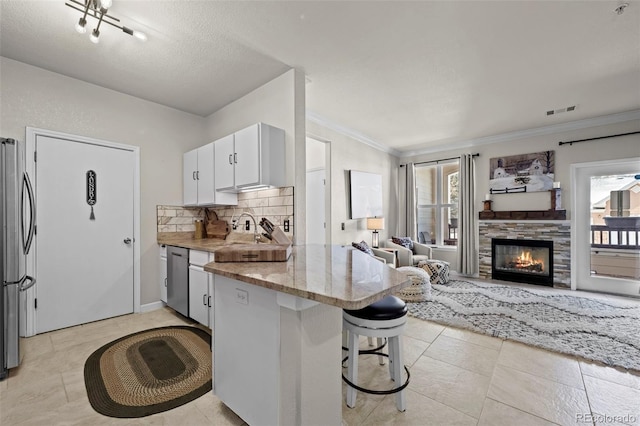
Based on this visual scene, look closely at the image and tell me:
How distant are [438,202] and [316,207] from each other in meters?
2.91

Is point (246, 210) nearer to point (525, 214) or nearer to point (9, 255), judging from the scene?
point (9, 255)

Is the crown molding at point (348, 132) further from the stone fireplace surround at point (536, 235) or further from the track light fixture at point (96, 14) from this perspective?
the stone fireplace surround at point (536, 235)

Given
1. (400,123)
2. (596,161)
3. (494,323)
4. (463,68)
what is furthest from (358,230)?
(596,161)

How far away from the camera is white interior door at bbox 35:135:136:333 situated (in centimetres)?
262

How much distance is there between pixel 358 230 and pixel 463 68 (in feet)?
9.97

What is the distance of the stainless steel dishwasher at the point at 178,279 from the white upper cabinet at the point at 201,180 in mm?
682

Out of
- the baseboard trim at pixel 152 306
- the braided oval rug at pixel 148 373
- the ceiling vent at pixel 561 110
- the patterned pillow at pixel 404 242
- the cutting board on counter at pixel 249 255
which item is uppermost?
the ceiling vent at pixel 561 110

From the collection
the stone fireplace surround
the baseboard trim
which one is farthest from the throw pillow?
the baseboard trim

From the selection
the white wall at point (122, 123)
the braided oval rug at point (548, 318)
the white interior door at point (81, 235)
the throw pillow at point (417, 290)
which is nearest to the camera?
the braided oval rug at point (548, 318)

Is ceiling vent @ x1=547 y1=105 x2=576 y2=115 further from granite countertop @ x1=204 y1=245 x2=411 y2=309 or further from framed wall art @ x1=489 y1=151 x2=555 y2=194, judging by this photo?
granite countertop @ x1=204 y1=245 x2=411 y2=309

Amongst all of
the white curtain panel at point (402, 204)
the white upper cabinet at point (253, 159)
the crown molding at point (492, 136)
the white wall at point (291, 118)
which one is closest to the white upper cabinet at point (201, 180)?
the white upper cabinet at point (253, 159)

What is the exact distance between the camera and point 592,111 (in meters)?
3.86

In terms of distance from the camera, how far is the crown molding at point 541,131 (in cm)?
395

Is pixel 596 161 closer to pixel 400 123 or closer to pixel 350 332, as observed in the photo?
pixel 400 123
